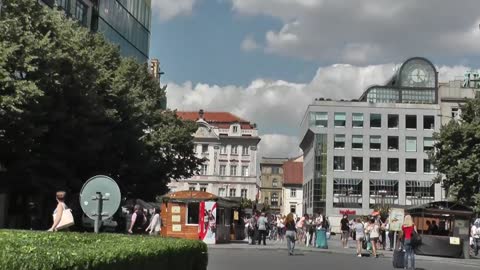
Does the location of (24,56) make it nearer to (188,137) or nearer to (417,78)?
(188,137)

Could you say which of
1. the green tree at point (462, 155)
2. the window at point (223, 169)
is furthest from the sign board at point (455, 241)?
the window at point (223, 169)

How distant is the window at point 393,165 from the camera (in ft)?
360

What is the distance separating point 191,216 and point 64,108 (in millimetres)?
8996

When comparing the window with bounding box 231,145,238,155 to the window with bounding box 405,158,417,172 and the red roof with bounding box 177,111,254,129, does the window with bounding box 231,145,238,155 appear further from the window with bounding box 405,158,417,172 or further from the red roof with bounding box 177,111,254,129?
the window with bounding box 405,158,417,172

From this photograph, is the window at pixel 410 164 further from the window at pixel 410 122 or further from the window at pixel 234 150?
the window at pixel 234 150

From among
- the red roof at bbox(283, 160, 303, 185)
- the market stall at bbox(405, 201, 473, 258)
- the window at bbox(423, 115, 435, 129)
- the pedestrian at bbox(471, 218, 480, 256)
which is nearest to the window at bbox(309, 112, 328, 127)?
the window at bbox(423, 115, 435, 129)

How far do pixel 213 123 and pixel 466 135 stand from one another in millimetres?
107785

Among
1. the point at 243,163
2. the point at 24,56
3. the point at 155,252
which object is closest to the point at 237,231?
the point at 24,56

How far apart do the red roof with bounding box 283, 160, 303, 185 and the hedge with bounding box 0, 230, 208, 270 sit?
143988mm

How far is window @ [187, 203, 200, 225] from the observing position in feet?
116

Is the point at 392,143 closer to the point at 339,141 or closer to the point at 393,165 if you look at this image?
the point at 393,165

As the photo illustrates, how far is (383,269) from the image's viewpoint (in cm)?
2189

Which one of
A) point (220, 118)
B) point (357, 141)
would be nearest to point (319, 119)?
point (357, 141)

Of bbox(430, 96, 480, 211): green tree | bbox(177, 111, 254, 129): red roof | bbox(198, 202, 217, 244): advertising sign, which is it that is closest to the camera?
bbox(198, 202, 217, 244): advertising sign
